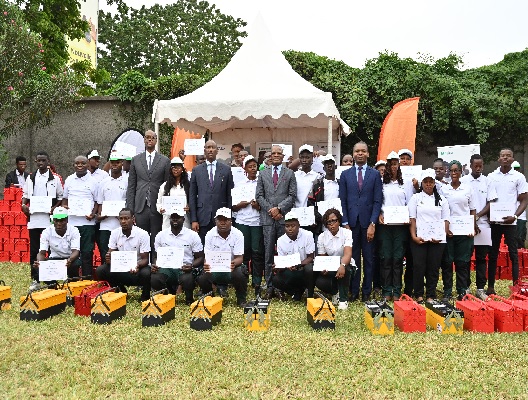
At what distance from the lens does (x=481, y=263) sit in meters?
9.49

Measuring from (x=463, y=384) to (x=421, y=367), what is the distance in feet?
1.63

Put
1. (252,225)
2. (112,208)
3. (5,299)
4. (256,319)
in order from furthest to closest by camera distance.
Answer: (112,208), (252,225), (5,299), (256,319)

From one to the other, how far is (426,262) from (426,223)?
61 centimetres

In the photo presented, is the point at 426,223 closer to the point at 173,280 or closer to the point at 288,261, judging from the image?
the point at 288,261

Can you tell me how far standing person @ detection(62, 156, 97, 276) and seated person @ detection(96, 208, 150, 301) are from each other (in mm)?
857

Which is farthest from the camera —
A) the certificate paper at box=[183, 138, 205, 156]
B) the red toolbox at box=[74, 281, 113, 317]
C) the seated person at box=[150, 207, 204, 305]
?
the certificate paper at box=[183, 138, 205, 156]

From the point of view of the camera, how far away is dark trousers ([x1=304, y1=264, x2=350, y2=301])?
8492 millimetres

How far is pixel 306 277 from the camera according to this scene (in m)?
8.66

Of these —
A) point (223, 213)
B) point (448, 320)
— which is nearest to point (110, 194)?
point (223, 213)

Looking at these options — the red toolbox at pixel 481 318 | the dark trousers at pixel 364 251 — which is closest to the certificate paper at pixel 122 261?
the dark trousers at pixel 364 251

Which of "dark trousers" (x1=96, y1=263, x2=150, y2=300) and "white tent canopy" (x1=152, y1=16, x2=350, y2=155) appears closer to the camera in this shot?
"dark trousers" (x1=96, y1=263, x2=150, y2=300)

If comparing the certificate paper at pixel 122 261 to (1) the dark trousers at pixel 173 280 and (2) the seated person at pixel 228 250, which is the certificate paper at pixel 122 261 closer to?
(1) the dark trousers at pixel 173 280

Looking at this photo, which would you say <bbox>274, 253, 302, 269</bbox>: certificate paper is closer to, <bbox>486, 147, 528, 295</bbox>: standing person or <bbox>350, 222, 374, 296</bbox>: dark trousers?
<bbox>350, 222, 374, 296</bbox>: dark trousers

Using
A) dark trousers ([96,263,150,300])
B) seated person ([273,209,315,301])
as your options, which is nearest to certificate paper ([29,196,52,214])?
dark trousers ([96,263,150,300])
